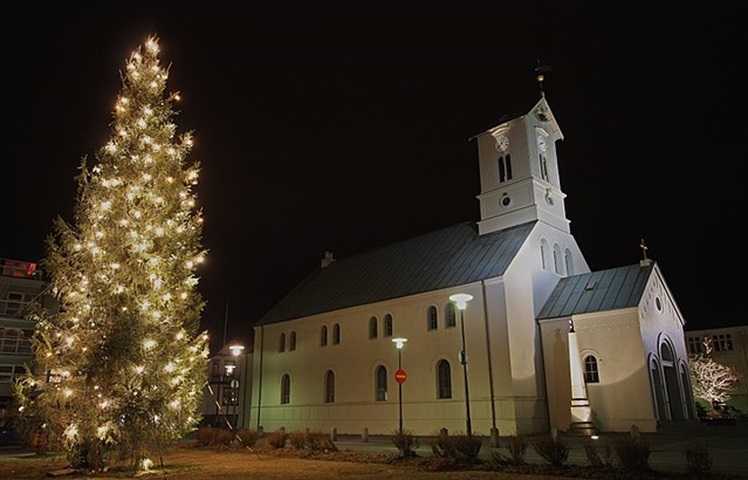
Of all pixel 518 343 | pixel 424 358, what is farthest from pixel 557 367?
pixel 424 358

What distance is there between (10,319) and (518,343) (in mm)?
38922

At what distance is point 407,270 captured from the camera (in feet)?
125

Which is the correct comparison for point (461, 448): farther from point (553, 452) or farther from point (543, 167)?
point (543, 167)

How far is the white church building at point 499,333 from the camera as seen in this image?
2839 cm

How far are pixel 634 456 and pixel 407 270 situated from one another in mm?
25563

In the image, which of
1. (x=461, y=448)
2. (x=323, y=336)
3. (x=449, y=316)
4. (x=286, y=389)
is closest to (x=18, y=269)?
(x=286, y=389)

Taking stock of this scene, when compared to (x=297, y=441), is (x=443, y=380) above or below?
above

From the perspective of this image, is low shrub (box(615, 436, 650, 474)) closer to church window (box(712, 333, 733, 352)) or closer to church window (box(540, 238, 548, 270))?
church window (box(540, 238, 548, 270))

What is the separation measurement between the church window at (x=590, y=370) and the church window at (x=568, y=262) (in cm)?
734

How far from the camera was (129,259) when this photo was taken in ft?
56.0

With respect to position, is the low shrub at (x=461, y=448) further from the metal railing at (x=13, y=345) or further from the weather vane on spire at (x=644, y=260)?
the metal railing at (x=13, y=345)

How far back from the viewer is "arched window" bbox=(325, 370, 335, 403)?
3838 cm

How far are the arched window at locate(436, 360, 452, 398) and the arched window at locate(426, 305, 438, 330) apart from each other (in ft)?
7.17

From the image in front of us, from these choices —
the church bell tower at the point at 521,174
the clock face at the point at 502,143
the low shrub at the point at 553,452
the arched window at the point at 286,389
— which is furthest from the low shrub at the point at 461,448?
the arched window at the point at 286,389
